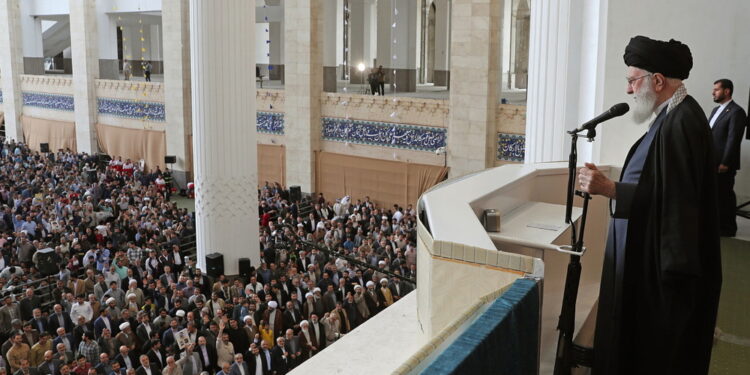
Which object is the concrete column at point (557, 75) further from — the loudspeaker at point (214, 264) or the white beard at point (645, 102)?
the loudspeaker at point (214, 264)

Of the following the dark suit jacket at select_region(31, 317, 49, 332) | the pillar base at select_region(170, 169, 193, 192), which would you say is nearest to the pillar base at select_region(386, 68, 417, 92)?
the pillar base at select_region(170, 169, 193, 192)

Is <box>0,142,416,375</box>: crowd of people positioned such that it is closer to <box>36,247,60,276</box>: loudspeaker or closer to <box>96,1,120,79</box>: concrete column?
<box>36,247,60,276</box>: loudspeaker

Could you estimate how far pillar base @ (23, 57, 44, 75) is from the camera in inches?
922

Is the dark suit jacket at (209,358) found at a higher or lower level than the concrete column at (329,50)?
lower

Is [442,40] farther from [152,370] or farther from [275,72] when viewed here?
[152,370]

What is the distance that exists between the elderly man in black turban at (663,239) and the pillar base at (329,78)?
47.8 feet

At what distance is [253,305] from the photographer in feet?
26.7

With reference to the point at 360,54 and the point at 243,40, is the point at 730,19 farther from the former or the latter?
the point at 360,54

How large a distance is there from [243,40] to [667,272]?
30.3 feet

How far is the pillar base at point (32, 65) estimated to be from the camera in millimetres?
23422

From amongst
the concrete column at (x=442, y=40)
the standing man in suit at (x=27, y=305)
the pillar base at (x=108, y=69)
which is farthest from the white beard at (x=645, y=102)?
the pillar base at (x=108, y=69)

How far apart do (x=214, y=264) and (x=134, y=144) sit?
1111 cm

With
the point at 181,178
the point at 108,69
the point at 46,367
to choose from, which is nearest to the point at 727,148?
the point at 46,367

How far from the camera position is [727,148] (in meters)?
5.11
